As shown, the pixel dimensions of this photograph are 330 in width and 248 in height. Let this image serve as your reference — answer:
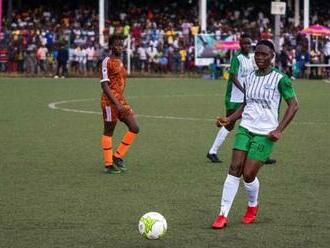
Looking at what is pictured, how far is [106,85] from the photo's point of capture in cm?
1220

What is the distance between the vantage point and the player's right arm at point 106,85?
1216 centimetres

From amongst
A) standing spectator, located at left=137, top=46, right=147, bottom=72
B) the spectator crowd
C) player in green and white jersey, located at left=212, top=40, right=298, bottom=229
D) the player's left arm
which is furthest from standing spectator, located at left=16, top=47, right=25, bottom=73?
the player's left arm

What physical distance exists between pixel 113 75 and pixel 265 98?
3.85 metres

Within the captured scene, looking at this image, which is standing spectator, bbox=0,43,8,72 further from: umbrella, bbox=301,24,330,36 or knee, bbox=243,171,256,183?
knee, bbox=243,171,256,183

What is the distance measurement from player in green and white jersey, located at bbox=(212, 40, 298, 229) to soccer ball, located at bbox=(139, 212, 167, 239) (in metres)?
0.86

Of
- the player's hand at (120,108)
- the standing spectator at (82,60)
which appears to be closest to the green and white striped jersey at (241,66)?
the player's hand at (120,108)

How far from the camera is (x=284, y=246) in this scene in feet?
25.8

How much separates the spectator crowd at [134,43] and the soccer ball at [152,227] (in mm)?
31065

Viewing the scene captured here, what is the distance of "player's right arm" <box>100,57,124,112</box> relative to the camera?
39.9 feet

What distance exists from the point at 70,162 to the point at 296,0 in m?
37.3

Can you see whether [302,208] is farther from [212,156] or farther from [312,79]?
[312,79]

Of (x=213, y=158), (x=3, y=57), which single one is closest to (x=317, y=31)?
(x=3, y=57)

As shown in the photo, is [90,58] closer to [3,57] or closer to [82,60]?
[82,60]

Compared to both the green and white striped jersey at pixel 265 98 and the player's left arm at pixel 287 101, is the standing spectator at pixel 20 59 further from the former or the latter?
the player's left arm at pixel 287 101
